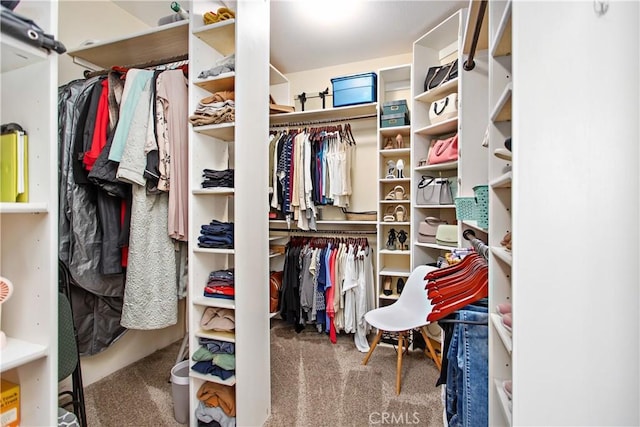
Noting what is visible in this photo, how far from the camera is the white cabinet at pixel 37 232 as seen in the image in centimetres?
79

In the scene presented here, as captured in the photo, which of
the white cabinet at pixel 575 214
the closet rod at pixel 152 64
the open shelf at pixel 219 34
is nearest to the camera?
the white cabinet at pixel 575 214

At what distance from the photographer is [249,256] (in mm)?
1571

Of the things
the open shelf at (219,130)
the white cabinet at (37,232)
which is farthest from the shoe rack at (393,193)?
the white cabinet at (37,232)

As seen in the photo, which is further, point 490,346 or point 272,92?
point 272,92

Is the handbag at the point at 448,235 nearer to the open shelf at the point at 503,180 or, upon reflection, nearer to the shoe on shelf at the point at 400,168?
the shoe on shelf at the point at 400,168

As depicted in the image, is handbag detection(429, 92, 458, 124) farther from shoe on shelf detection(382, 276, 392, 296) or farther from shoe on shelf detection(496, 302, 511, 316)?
shoe on shelf detection(496, 302, 511, 316)

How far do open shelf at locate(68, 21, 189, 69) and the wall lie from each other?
0.15m

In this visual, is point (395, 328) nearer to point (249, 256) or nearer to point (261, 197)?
point (249, 256)

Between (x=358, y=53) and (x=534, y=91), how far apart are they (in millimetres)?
2578

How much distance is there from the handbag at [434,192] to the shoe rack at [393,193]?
148mm

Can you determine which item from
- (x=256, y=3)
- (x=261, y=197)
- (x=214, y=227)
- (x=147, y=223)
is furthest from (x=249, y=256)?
(x=256, y=3)

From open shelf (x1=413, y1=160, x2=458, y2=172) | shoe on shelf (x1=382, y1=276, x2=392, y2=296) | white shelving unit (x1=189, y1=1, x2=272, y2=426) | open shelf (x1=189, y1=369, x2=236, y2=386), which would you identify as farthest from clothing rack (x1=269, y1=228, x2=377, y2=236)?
open shelf (x1=189, y1=369, x2=236, y2=386)

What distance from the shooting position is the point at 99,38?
83.1 inches

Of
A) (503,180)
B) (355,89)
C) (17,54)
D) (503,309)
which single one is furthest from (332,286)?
(17,54)
